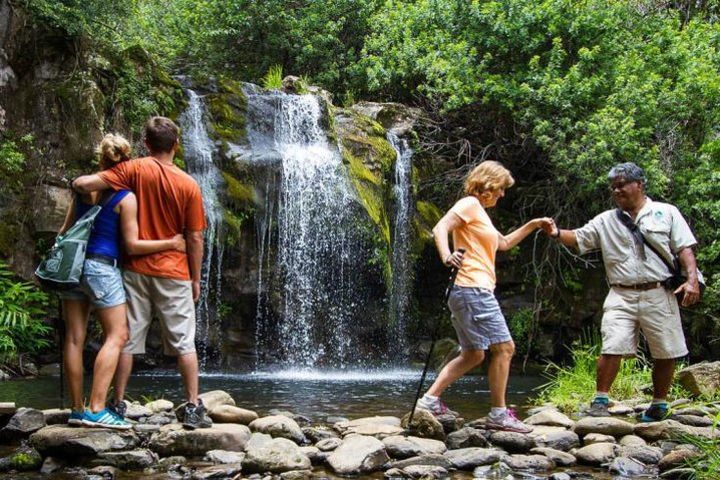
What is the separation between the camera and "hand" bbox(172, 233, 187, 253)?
4383 millimetres

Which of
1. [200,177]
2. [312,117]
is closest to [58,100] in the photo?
[200,177]

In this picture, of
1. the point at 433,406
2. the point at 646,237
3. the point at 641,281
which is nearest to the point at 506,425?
the point at 433,406

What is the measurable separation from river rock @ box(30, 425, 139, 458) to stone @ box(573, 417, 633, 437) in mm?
2814

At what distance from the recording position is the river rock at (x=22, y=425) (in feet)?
14.2

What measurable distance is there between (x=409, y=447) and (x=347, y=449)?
0.38 m

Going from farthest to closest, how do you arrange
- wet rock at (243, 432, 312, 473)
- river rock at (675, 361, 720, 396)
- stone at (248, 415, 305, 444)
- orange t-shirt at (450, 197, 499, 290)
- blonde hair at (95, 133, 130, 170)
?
river rock at (675, 361, 720, 396) < orange t-shirt at (450, 197, 499, 290) < stone at (248, 415, 305, 444) < blonde hair at (95, 133, 130, 170) < wet rock at (243, 432, 312, 473)

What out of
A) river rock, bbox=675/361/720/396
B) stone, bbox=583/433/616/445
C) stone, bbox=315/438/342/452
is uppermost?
river rock, bbox=675/361/720/396

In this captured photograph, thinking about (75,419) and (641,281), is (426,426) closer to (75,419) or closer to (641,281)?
(641,281)

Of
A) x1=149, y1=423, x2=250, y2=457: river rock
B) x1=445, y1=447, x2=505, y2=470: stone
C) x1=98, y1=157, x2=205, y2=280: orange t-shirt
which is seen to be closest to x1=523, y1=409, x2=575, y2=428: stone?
x1=445, y1=447, x2=505, y2=470: stone

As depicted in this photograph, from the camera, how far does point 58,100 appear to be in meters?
11.0

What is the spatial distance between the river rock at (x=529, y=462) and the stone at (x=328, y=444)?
0.97 m

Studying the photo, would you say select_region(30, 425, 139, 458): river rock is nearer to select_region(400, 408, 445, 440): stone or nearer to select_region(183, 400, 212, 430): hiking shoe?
select_region(183, 400, 212, 430): hiking shoe

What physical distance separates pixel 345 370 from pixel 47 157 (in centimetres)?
562

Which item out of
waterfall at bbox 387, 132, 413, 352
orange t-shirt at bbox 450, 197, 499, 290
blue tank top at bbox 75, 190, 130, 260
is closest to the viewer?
blue tank top at bbox 75, 190, 130, 260
